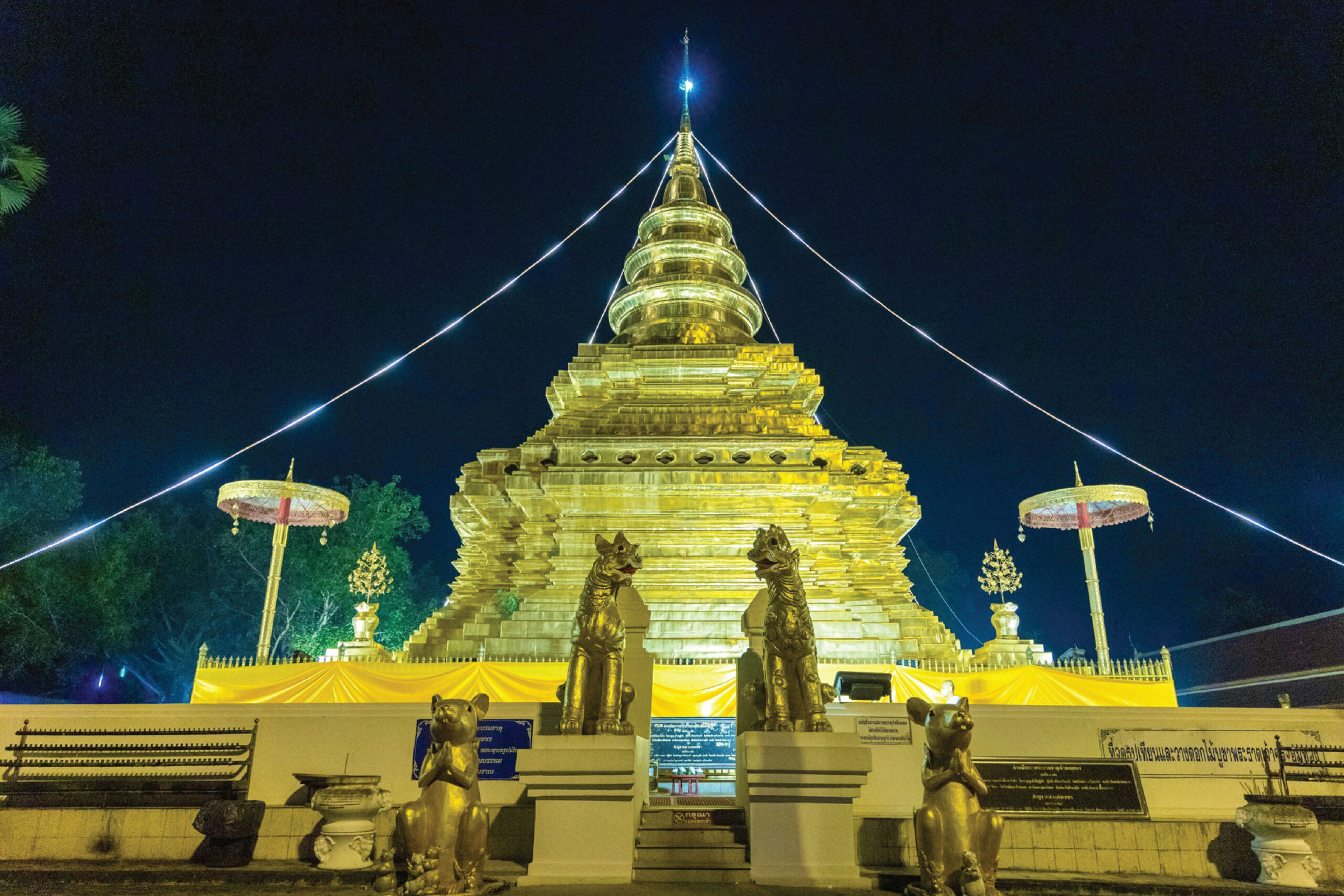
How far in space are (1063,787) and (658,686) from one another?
5437mm

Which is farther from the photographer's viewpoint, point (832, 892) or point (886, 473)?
point (886, 473)

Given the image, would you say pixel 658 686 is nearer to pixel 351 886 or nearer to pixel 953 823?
pixel 351 886

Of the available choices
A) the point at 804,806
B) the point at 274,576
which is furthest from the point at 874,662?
the point at 274,576

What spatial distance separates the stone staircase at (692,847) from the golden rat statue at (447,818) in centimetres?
147

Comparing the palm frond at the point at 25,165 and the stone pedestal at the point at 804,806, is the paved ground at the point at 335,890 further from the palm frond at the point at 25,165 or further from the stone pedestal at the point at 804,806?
the palm frond at the point at 25,165

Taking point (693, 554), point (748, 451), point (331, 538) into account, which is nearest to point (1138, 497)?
point (748, 451)

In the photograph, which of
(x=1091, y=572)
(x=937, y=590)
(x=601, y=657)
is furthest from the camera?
(x=937, y=590)

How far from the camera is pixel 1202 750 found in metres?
8.31

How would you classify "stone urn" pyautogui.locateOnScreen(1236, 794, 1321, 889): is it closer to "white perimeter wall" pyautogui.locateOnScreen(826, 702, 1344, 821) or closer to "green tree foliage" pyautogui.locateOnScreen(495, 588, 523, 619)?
"white perimeter wall" pyautogui.locateOnScreen(826, 702, 1344, 821)

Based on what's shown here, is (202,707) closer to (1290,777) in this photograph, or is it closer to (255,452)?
(1290,777)

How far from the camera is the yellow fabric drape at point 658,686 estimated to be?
11.2 metres

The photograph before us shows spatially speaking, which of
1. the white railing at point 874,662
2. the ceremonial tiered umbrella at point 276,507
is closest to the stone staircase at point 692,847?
the white railing at point 874,662

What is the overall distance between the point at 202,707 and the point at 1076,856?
354 inches

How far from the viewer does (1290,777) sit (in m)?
8.23
